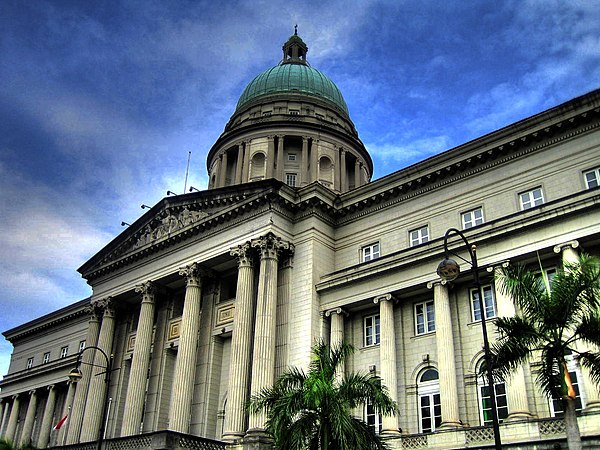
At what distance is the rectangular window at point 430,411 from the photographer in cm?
2891

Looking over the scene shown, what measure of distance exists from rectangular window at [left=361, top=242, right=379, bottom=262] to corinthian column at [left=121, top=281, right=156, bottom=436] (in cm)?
1467

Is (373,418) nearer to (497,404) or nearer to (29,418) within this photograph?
(497,404)

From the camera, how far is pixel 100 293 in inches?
1812

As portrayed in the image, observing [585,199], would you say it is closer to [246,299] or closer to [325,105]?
[246,299]

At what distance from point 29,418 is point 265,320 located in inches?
1357

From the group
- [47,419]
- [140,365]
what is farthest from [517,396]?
[47,419]

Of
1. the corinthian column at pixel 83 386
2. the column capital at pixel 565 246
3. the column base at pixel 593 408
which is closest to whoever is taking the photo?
the column base at pixel 593 408

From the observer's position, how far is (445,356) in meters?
28.3

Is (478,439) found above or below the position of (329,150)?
below

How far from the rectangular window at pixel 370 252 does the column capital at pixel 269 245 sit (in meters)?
4.46

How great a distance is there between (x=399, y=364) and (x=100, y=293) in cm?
2459

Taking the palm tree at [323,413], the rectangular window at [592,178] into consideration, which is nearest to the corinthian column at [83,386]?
the palm tree at [323,413]

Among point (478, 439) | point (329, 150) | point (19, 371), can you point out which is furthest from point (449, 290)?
point (19, 371)

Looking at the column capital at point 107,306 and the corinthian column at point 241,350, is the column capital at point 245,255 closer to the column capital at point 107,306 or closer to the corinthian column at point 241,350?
the corinthian column at point 241,350
